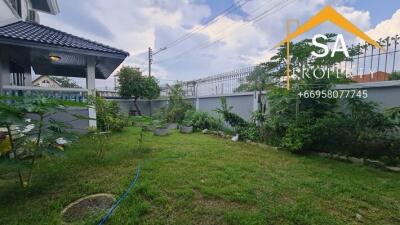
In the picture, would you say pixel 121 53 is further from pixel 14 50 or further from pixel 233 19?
pixel 233 19

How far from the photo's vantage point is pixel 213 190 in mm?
2590

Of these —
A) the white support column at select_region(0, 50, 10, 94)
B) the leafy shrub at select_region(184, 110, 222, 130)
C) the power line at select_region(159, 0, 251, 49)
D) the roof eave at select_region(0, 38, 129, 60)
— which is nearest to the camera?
the roof eave at select_region(0, 38, 129, 60)

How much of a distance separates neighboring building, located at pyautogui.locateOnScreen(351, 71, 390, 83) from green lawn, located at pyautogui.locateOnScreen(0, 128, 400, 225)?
7.24 feet

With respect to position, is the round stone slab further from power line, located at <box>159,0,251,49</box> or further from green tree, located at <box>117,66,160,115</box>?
green tree, located at <box>117,66,160,115</box>

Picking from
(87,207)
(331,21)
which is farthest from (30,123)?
(331,21)

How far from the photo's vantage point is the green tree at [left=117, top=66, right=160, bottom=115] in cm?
1287

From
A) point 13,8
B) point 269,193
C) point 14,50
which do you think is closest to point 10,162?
point 269,193

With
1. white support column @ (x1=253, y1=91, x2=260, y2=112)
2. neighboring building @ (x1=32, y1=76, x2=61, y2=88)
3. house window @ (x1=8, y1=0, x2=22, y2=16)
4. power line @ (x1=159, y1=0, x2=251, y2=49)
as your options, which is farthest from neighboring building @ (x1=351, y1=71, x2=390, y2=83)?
house window @ (x1=8, y1=0, x2=22, y2=16)

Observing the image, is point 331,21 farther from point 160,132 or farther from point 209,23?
point 209,23

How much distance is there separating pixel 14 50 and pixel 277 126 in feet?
23.9

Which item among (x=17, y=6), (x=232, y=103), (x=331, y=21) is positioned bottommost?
(x=232, y=103)

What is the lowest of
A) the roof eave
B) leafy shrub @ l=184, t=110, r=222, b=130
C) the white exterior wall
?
leafy shrub @ l=184, t=110, r=222, b=130

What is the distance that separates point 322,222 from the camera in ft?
6.36

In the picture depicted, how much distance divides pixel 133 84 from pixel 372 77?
11.4 m
